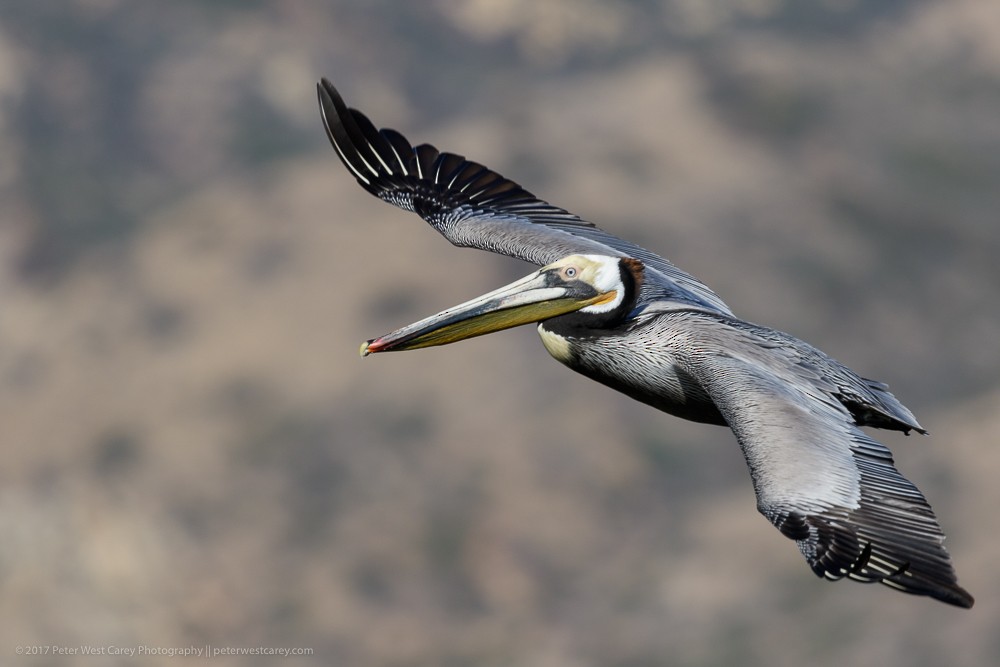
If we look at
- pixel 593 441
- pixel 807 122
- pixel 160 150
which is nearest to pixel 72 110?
pixel 160 150

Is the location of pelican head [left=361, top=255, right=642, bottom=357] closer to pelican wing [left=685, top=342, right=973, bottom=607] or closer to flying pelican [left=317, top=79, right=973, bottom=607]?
flying pelican [left=317, top=79, right=973, bottom=607]

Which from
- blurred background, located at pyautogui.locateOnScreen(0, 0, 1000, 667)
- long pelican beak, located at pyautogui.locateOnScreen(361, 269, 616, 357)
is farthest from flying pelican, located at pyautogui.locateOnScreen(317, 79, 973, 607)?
blurred background, located at pyautogui.locateOnScreen(0, 0, 1000, 667)

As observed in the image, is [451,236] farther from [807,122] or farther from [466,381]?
[807,122]

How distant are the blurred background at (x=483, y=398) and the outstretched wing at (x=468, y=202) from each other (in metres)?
30.5

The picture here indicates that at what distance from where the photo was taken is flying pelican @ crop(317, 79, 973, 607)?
12.0 m

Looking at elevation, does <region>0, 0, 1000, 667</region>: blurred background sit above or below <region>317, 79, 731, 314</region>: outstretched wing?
above

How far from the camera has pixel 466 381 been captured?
67.1 metres

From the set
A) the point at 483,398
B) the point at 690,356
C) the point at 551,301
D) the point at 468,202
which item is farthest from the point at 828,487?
the point at 483,398

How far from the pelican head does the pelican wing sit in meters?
1.65

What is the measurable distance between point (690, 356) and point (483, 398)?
174 ft

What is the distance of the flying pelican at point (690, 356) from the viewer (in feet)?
39.5

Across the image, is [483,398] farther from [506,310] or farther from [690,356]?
[690,356]

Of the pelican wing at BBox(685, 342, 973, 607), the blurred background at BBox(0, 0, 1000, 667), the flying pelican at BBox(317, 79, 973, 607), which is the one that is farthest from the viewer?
the blurred background at BBox(0, 0, 1000, 667)

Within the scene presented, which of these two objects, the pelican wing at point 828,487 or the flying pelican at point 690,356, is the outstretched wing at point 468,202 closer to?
the flying pelican at point 690,356
